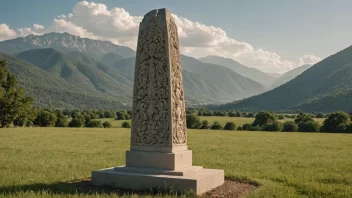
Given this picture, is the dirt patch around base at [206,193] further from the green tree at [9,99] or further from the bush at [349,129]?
the bush at [349,129]

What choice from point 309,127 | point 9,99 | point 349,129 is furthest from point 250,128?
point 9,99

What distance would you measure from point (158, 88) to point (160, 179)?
10.1ft

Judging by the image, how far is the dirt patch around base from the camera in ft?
35.3

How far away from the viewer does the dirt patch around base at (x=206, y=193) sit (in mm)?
10758

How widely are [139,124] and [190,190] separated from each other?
3.30 m

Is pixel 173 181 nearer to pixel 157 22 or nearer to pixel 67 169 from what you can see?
pixel 157 22

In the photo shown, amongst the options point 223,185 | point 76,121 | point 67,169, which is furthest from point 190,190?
point 76,121

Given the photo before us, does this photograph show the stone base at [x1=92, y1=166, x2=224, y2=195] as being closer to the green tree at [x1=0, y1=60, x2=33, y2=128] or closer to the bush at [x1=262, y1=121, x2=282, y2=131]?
the green tree at [x1=0, y1=60, x2=33, y2=128]

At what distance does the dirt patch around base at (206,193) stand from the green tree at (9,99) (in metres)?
48.5

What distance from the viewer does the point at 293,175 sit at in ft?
48.0

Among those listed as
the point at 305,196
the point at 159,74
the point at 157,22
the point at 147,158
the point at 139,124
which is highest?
the point at 157,22

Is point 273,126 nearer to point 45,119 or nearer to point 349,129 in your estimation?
point 349,129

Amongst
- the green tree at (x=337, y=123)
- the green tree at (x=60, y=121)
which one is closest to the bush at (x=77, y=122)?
the green tree at (x=60, y=121)

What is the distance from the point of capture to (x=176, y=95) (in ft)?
A: 41.5
